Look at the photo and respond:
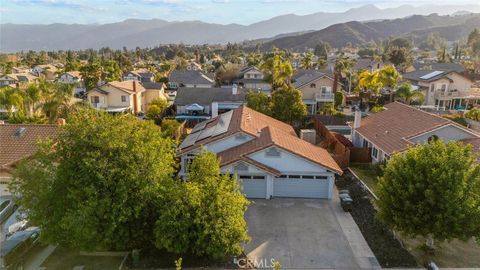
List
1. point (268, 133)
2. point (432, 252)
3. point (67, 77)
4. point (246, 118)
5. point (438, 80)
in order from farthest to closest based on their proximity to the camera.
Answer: point (67, 77)
point (438, 80)
point (246, 118)
point (268, 133)
point (432, 252)

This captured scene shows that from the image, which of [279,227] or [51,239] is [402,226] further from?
[51,239]

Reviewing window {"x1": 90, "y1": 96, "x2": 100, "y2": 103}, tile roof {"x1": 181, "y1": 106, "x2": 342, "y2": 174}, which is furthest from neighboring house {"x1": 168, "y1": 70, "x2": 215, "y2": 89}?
tile roof {"x1": 181, "y1": 106, "x2": 342, "y2": 174}

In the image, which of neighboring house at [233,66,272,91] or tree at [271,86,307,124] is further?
neighboring house at [233,66,272,91]

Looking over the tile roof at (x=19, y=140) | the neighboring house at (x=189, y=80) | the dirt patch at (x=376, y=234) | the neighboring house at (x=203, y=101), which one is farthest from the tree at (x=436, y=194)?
the neighboring house at (x=189, y=80)

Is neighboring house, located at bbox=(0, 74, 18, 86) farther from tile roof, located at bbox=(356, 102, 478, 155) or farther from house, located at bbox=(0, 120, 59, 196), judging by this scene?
tile roof, located at bbox=(356, 102, 478, 155)

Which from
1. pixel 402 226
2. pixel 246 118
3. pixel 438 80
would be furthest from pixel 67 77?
pixel 402 226

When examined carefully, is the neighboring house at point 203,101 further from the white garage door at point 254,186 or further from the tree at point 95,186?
the tree at point 95,186
